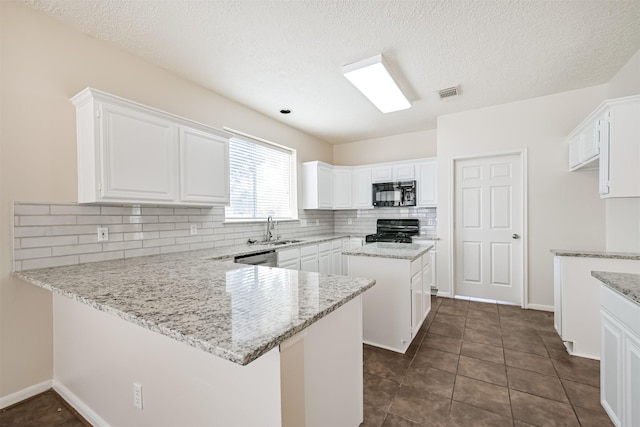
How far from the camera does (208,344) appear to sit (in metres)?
0.81

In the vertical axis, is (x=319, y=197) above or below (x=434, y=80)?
below

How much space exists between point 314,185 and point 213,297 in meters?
3.69

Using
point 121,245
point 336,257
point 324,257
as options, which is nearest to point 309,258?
point 324,257

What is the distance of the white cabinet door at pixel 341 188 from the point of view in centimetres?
531

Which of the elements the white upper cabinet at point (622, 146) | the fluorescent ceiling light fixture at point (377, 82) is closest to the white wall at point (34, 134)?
the fluorescent ceiling light fixture at point (377, 82)

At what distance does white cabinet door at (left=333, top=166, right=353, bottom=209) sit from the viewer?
531 centimetres

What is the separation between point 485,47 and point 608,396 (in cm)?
273

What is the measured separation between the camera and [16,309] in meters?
1.93

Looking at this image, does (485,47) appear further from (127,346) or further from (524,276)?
(127,346)

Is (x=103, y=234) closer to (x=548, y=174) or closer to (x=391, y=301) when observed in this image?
(x=391, y=301)

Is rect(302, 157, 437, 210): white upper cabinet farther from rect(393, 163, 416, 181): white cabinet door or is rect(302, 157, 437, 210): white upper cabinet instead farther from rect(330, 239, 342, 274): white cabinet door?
rect(330, 239, 342, 274): white cabinet door

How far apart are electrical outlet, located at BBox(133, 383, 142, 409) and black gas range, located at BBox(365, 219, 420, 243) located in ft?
12.3

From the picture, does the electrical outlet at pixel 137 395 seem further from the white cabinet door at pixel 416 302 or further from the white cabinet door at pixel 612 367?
the white cabinet door at pixel 612 367

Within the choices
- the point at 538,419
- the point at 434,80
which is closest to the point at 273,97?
the point at 434,80
